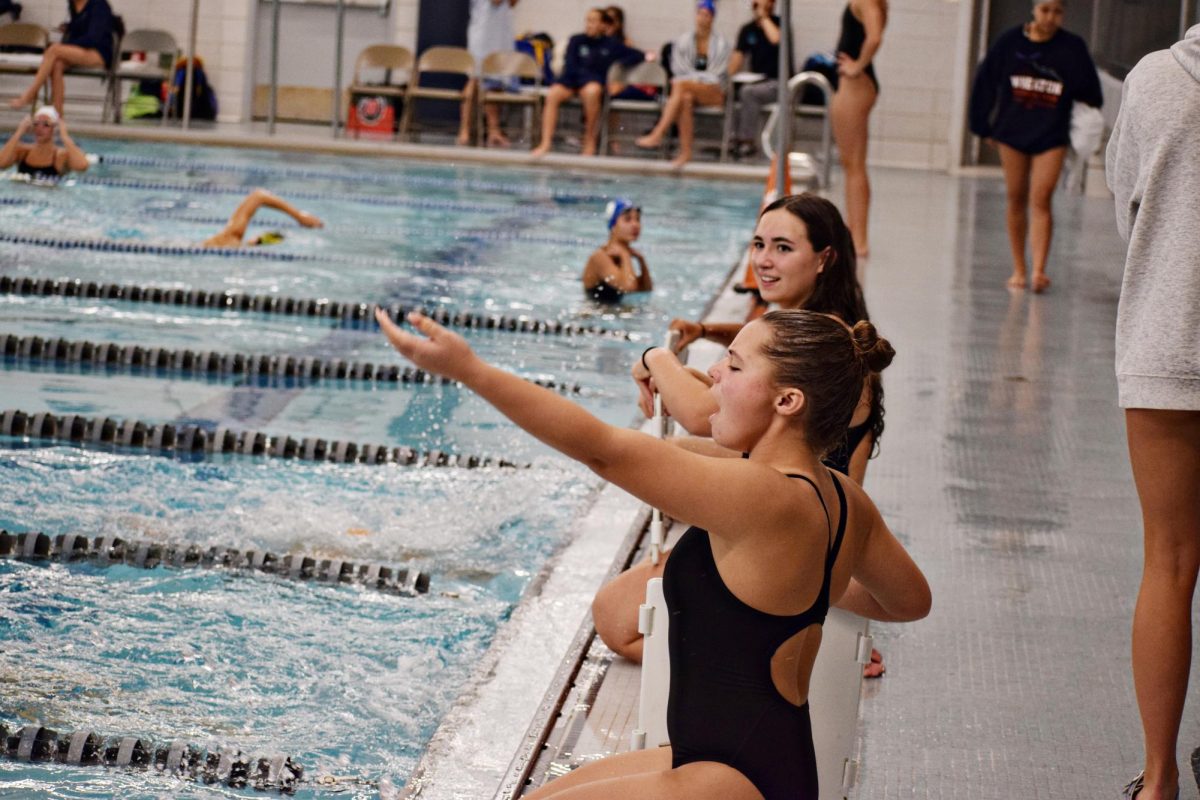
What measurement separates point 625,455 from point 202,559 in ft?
9.10

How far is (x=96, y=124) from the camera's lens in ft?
53.1

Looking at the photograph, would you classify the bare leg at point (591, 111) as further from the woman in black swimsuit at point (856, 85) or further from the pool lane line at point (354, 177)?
the woman in black swimsuit at point (856, 85)

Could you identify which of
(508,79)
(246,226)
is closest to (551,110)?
(508,79)

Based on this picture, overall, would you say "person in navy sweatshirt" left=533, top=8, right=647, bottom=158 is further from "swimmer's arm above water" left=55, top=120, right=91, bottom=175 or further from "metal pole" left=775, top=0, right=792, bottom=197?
"metal pole" left=775, top=0, right=792, bottom=197

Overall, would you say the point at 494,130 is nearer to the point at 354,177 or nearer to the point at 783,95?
the point at 354,177

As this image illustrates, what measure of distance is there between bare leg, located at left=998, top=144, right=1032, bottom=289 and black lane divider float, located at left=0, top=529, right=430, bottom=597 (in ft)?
17.0

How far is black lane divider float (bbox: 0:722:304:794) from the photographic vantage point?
297 centimetres

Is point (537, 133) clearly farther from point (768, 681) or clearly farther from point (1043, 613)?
point (768, 681)

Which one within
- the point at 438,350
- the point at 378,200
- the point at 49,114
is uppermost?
the point at 49,114

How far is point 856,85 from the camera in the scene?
345 inches

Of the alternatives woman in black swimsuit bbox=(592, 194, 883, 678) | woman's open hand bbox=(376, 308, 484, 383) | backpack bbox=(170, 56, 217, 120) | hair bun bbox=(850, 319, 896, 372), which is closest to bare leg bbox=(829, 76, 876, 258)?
woman in black swimsuit bbox=(592, 194, 883, 678)

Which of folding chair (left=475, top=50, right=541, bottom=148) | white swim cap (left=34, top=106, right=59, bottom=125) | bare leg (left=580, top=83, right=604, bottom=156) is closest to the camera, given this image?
white swim cap (left=34, top=106, right=59, bottom=125)

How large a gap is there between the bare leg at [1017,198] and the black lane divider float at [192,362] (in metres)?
3.11

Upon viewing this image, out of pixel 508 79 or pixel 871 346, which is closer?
pixel 871 346
